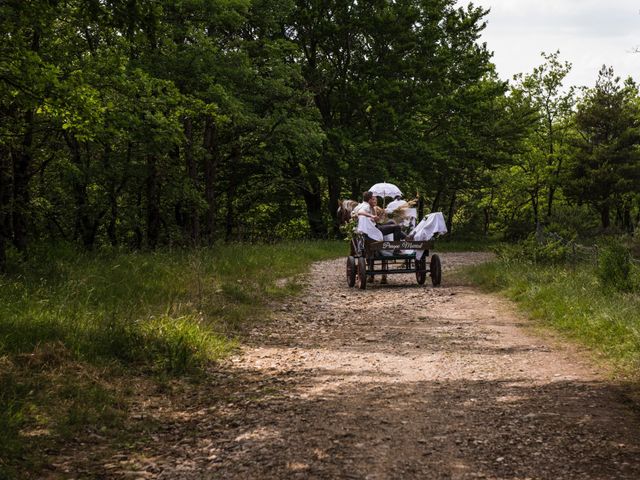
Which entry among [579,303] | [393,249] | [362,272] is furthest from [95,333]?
[393,249]

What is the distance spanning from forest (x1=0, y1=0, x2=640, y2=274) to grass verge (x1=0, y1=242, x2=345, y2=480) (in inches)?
97.9

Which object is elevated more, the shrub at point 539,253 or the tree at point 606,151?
the tree at point 606,151

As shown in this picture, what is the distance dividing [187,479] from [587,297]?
25.6ft

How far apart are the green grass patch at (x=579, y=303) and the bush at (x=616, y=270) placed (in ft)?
0.50

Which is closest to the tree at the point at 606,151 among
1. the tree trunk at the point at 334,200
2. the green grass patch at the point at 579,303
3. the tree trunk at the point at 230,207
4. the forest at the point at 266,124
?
the forest at the point at 266,124

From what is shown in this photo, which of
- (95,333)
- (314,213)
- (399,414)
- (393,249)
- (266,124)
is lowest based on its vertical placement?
(399,414)

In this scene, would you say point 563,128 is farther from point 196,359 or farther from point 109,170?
point 196,359

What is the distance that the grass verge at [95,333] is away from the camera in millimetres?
4879

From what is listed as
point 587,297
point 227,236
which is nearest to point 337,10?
point 227,236

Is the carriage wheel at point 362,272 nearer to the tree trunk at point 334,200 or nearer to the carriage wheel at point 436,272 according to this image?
the carriage wheel at point 436,272

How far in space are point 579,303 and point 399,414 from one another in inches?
216

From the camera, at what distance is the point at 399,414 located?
16.8ft

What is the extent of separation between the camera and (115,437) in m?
4.80

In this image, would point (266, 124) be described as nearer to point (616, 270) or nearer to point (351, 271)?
point (351, 271)
